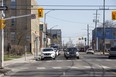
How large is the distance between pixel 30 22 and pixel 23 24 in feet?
5.73

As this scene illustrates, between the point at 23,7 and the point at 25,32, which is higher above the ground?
the point at 23,7

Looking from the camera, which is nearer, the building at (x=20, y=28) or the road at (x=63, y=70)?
the road at (x=63, y=70)

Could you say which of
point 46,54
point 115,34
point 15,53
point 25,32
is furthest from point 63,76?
point 115,34

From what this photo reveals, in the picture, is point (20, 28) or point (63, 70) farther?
point (20, 28)

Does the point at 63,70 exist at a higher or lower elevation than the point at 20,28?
lower

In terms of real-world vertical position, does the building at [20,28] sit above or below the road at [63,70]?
above

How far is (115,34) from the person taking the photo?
481 feet

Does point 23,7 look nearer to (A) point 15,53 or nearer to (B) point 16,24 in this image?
(B) point 16,24

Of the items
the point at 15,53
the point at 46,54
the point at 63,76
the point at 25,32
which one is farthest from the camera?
the point at 25,32

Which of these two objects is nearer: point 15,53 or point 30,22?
point 15,53

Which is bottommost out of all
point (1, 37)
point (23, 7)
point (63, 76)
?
point (63, 76)

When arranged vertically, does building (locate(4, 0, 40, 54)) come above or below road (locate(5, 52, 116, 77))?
above

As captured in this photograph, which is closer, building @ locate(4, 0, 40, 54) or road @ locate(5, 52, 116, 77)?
road @ locate(5, 52, 116, 77)

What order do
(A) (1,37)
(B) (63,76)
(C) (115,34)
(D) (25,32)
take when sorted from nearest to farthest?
(B) (63,76) → (A) (1,37) → (D) (25,32) → (C) (115,34)
